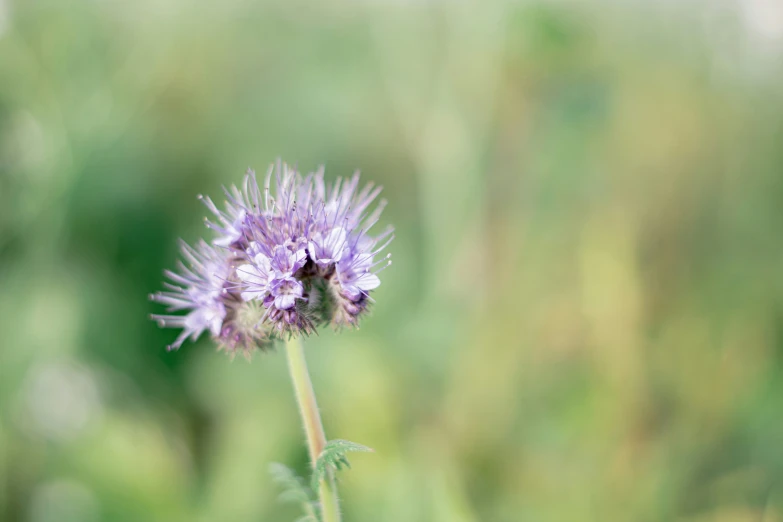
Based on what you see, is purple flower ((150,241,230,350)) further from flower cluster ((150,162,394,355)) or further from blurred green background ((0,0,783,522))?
blurred green background ((0,0,783,522))

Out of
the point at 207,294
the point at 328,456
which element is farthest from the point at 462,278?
the point at 328,456

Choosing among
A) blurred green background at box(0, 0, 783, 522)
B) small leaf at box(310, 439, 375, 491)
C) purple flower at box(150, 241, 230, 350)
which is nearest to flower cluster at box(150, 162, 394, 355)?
purple flower at box(150, 241, 230, 350)

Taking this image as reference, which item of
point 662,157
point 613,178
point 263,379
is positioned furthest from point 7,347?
point 662,157

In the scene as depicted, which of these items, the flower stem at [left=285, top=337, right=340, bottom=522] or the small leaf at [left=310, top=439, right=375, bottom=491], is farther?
the flower stem at [left=285, top=337, right=340, bottom=522]

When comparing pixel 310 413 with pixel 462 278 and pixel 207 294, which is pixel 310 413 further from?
pixel 462 278

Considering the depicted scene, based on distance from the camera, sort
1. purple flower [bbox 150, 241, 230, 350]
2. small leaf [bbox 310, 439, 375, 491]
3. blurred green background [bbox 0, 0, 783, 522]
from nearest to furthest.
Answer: small leaf [bbox 310, 439, 375, 491]
purple flower [bbox 150, 241, 230, 350]
blurred green background [bbox 0, 0, 783, 522]

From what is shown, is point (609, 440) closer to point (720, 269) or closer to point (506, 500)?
point (506, 500)
